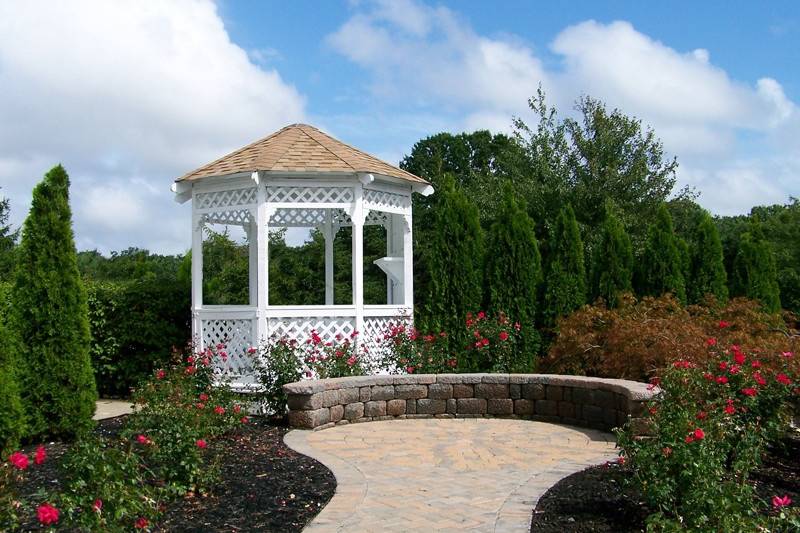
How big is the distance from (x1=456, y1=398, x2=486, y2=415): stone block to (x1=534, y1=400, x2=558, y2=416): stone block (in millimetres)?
613

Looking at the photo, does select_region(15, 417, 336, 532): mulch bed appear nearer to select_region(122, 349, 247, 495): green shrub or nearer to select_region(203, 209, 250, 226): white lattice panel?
select_region(122, 349, 247, 495): green shrub

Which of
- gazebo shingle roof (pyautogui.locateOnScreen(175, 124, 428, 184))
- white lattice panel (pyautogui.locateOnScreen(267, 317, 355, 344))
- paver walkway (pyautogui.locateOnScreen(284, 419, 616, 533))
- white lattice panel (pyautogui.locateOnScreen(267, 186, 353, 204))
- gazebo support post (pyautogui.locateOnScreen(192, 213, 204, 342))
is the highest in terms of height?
gazebo shingle roof (pyautogui.locateOnScreen(175, 124, 428, 184))

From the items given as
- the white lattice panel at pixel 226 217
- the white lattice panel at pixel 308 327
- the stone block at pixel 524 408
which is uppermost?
Answer: the white lattice panel at pixel 226 217

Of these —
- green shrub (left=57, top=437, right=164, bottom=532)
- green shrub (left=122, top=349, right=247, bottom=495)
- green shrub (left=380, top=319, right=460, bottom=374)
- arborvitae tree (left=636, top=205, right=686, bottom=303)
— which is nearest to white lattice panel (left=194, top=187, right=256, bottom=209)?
green shrub (left=380, top=319, right=460, bottom=374)

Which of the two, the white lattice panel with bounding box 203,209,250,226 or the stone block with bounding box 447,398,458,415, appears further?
the white lattice panel with bounding box 203,209,250,226

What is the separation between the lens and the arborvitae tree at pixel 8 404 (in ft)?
20.8

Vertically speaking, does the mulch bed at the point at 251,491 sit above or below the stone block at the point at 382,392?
below

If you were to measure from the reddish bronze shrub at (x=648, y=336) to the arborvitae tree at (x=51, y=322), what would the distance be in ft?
19.1

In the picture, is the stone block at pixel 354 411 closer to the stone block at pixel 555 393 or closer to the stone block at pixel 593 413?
the stone block at pixel 555 393

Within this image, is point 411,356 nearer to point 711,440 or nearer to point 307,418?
point 307,418

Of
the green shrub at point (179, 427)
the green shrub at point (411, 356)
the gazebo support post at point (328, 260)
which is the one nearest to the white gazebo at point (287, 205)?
the green shrub at point (411, 356)

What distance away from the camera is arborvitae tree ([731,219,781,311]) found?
14797mm

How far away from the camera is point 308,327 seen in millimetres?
10062

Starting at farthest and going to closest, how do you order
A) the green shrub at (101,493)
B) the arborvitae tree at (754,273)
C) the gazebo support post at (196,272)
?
the arborvitae tree at (754,273)
the gazebo support post at (196,272)
the green shrub at (101,493)
